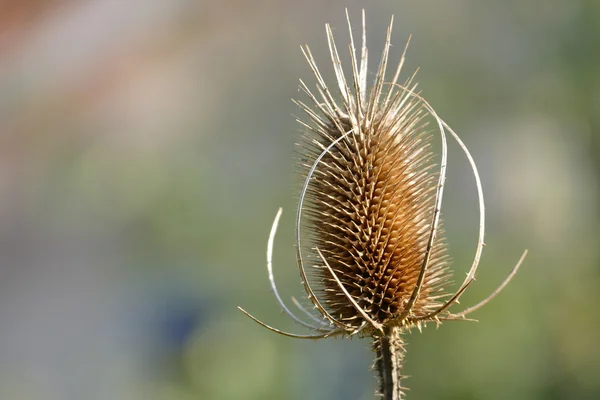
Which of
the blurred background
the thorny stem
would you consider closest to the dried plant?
the thorny stem

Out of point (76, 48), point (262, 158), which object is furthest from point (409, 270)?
point (76, 48)

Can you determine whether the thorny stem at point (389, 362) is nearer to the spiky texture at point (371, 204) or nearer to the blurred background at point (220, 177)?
the spiky texture at point (371, 204)

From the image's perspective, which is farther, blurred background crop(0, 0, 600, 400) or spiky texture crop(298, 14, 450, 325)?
blurred background crop(0, 0, 600, 400)

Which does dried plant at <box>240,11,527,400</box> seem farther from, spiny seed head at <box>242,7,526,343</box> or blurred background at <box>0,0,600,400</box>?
blurred background at <box>0,0,600,400</box>

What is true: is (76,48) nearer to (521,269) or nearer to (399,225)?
(521,269)

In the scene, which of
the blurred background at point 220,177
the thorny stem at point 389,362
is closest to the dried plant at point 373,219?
the thorny stem at point 389,362

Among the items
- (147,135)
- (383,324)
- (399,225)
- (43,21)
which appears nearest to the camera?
(383,324)
